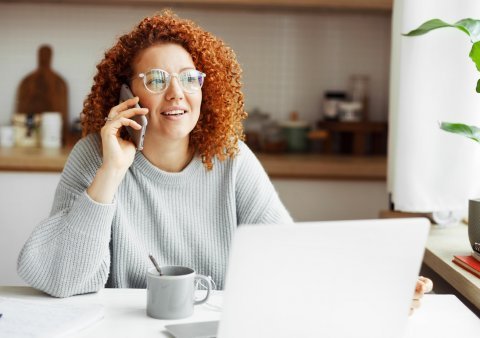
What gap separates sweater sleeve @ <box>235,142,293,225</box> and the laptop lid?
717 mm

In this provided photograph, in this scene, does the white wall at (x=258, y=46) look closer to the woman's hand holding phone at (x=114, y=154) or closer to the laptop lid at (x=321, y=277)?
the woman's hand holding phone at (x=114, y=154)

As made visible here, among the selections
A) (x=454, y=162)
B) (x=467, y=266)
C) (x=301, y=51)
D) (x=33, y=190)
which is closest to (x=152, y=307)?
(x=467, y=266)

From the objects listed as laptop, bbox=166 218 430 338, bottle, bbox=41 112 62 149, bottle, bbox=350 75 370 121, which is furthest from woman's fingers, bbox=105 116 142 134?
bottle, bbox=350 75 370 121

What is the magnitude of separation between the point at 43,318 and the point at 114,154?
430mm

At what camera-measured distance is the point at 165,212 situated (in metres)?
1.71

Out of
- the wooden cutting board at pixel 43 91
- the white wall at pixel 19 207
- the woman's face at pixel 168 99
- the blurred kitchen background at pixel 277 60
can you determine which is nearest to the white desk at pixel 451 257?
the woman's face at pixel 168 99

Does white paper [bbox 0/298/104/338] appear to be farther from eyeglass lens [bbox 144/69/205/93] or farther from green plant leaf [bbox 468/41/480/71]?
green plant leaf [bbox 468/41/480/71]

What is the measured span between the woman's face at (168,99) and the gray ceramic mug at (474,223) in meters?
0.72

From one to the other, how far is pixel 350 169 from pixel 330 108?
1.79 feet

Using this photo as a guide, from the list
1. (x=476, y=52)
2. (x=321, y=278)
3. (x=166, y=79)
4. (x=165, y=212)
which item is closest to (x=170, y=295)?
(x=321, y=278)

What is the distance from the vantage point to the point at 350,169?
115 inches

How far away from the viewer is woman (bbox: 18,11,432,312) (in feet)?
5.10

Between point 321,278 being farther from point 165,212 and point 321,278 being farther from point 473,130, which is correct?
point 473,130

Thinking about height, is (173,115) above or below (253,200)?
above
